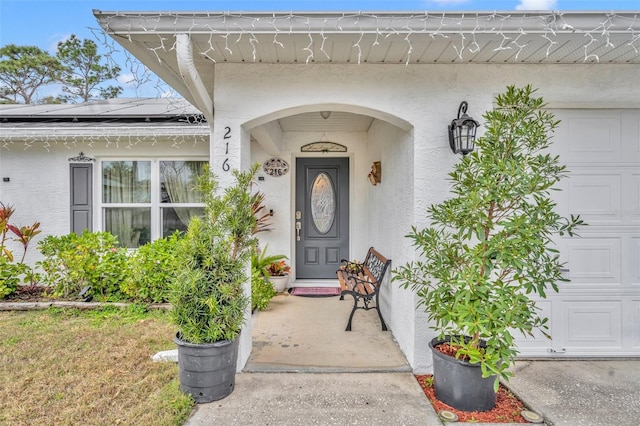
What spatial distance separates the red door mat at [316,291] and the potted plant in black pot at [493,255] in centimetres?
282

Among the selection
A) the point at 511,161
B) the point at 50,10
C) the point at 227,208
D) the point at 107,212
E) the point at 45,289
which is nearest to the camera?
the point at 511,161

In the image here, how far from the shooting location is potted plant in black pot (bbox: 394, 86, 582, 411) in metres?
1.95

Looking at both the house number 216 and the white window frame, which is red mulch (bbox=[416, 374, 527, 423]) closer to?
the house number 216

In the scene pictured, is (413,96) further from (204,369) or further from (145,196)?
(145,196)

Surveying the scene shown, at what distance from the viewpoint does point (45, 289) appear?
187 inches

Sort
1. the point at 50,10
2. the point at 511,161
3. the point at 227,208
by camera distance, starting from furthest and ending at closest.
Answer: the point at 50,10, the point at 227,208, the point at 511,161

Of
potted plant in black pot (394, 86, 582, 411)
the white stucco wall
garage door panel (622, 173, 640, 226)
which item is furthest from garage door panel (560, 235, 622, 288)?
the white stucco wall

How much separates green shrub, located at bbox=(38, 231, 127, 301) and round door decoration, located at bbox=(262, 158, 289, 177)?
2.46 meters

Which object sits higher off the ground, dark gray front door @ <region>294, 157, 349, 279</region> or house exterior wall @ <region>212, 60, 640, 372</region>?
house exterior wall @ <region>212, 60, 640, 372</region>

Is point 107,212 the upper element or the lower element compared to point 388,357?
upper

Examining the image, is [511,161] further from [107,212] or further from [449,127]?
[107,212]

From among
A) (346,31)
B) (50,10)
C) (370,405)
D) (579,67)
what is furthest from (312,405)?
(50,10)

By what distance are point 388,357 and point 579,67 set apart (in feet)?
10.1

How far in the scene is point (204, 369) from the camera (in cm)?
227
